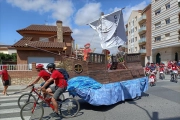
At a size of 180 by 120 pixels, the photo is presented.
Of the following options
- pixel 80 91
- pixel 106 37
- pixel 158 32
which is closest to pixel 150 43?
pixel 158 32

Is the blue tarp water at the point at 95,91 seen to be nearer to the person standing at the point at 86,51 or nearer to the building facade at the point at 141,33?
the person standing at the point at 86,51

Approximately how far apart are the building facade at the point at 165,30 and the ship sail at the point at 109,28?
23.3 meters

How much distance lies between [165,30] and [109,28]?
27031 mm

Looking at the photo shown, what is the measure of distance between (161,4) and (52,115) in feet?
110

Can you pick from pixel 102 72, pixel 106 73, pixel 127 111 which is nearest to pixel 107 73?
pixel 106 73

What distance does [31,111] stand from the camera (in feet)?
15.6

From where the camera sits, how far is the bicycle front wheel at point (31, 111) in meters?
4.62

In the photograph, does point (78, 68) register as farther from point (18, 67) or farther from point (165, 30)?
point (165, 30)

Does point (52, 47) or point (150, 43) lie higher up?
point (150, 43)

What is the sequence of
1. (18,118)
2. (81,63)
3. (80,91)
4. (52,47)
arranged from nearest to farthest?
(18,118) → (80,91) → (81,63) → (52,47)

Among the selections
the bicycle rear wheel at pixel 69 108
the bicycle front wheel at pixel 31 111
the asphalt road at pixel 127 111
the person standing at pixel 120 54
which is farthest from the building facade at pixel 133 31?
the bicycle front wheel at pixel 31 111

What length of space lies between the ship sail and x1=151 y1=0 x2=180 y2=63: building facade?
23.3 meters

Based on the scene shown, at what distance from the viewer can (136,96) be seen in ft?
23.1

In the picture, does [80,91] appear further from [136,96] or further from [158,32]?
[158,32]
